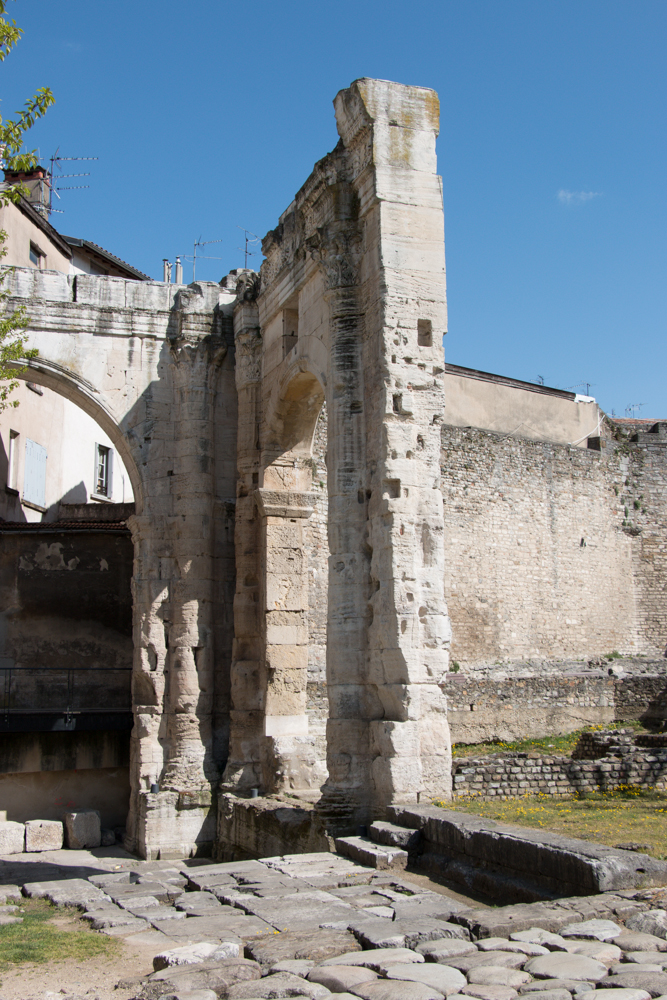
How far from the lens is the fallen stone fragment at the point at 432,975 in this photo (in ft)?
12.3

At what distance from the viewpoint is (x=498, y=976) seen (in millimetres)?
3814

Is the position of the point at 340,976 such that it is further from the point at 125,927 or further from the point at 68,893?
the point at 68,893

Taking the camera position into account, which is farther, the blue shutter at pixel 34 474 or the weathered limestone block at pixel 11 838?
the blue shutter at pixel 34 474

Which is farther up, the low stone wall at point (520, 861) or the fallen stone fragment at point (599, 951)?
the low stone wall at point (520, 861)

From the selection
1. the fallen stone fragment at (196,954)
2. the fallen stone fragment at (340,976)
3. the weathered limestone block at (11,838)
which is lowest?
the weathered limestone block at (11,838)

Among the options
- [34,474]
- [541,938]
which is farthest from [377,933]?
[34,474]

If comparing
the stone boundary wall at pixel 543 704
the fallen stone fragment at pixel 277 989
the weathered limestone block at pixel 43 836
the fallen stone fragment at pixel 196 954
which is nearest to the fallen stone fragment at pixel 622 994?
the fallen stone fragment at pixel 277 989

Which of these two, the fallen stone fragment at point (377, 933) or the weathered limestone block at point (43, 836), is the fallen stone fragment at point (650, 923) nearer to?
the fallen stone fragment at point (377, 933)

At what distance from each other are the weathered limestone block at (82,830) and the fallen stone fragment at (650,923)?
7775 millimetres

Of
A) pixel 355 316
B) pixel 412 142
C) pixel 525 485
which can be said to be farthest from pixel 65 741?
pixel 525 485

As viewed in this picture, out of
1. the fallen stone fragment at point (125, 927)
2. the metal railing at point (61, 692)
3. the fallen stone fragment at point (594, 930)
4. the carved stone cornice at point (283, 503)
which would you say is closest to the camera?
the fallen stone fragment at point (594, 930)

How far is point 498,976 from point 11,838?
8.09 metres

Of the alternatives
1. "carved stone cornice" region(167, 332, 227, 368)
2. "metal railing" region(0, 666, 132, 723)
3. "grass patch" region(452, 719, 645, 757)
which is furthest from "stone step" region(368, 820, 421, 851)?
"metal railing" region(0, 666, 132, 723)

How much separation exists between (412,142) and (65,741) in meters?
8.01
